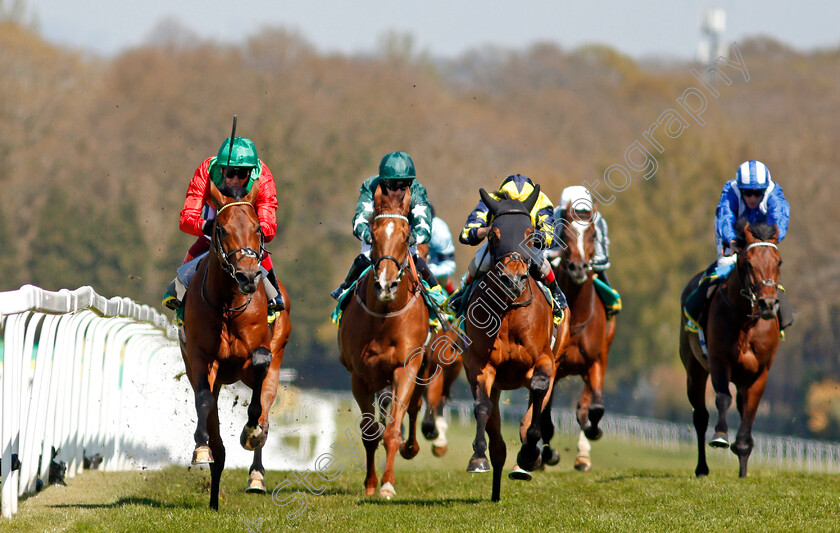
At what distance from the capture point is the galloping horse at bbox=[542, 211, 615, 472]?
33.4 ft

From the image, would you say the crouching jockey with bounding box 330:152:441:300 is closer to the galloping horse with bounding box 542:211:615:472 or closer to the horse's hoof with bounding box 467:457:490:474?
the horse's hoof with bounding box 467:457:490:474

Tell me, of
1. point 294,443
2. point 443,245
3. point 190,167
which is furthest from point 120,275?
point 443,245

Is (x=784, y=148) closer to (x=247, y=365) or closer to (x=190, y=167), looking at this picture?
(x=190, y=167)

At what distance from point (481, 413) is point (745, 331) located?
287 cm

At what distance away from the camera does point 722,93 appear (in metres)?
36.2

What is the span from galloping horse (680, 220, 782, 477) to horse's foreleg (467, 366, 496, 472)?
2219 mm

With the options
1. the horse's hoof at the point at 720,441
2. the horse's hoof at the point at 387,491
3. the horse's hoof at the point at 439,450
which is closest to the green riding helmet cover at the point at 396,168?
the horse's hoof at the point at 387,491

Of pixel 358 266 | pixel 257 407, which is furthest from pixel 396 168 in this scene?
pixel 257 407

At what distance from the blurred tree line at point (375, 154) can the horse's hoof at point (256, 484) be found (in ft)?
69.8

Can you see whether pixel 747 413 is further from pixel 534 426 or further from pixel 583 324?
pixel 534 426

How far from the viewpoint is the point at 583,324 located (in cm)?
1088

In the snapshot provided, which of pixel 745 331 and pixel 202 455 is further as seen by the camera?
pixel 745 331

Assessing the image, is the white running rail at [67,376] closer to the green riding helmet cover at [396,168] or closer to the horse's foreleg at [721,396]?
the green riding helmet cover at [396,168]

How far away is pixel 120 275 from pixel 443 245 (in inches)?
1029
